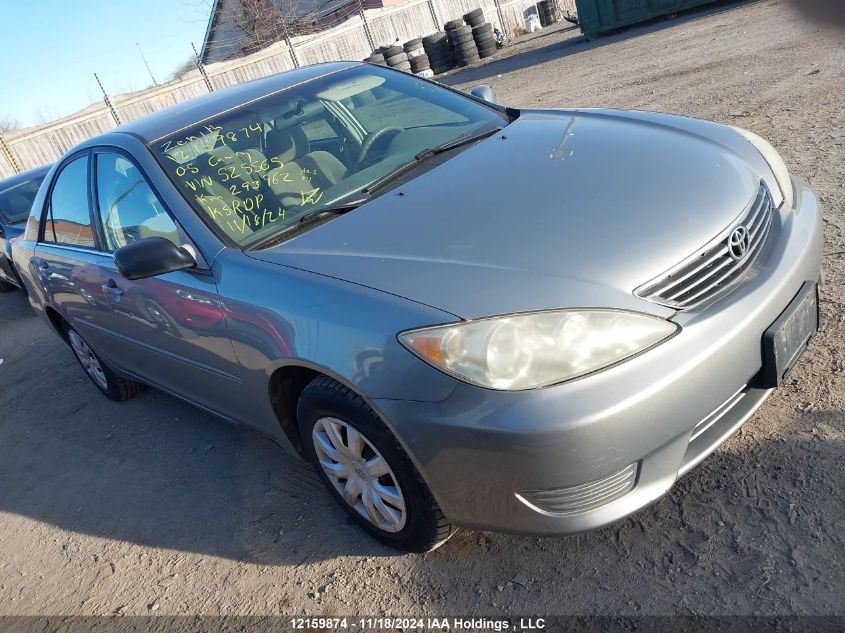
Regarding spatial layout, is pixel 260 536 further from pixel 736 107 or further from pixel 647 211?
pixel 736 107

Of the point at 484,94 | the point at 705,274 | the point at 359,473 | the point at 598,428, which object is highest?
the point at 484,94

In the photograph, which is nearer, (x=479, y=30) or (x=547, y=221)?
(x=547, y=221)

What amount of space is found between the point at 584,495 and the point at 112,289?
2.59 metres

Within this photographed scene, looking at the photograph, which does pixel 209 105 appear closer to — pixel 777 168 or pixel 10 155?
pixel 777 168

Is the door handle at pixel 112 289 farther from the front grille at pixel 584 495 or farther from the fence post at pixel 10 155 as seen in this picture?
the fence post at pixel 10 155

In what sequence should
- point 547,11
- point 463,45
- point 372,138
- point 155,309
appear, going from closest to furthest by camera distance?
1. point 155,309
2. point 372,138
3. point 463,45
4. point 547,11

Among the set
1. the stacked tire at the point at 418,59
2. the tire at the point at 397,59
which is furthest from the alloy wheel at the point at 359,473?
the tire at the point at 397,59

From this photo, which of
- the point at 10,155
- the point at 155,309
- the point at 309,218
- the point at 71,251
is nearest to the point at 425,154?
the point at 309,218

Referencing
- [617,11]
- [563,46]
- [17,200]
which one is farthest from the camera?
[563,46]

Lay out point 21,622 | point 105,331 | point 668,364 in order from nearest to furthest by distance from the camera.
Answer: point 668,364, point 21,622, point 105,331

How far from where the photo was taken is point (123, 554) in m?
3.16

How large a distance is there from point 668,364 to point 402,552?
4.04 ft

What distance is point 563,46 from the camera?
1742 cm

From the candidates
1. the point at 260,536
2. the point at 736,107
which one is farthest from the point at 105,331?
the point at 736,107
